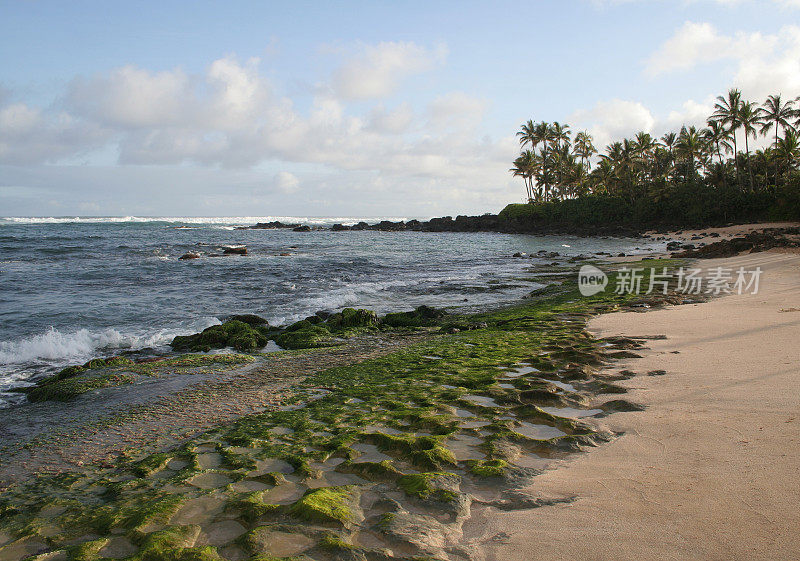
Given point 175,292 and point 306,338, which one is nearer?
point 306,338

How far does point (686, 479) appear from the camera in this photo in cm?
376

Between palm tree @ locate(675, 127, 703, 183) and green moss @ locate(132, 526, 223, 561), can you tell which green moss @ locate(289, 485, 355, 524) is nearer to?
green moss @ locate(132, 526, 223, 561)

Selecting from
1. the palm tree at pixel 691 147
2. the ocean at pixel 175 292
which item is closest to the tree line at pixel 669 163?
the palm tree at pixel 691 147

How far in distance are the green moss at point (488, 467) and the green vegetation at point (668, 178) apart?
178 ft

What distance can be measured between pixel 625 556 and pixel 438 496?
133cm

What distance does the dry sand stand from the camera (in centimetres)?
298

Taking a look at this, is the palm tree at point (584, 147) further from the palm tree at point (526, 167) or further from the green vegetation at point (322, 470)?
the green vegetation at point (322, 470)

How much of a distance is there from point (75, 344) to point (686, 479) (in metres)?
12.2

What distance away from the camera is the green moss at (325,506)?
3.43 metres

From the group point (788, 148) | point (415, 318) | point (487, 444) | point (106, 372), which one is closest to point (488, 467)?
point (487, 444)

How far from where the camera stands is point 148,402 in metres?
6.69

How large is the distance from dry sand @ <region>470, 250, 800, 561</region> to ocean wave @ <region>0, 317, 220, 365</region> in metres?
10.4

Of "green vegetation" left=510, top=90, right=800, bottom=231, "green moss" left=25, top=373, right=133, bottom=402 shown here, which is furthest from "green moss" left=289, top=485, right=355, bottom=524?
"green vegetation" left=510, top=90, right=800, bottom=231

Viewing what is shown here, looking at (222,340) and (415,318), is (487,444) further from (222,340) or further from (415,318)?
(415,318)
